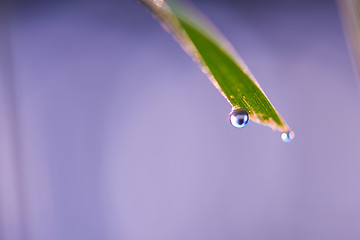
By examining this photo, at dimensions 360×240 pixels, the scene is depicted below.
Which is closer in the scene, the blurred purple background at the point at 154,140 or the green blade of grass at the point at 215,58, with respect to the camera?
the green blade of grass at the point at 215,58

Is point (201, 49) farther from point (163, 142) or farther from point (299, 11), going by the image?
point (299, 11)

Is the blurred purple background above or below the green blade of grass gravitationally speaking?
above

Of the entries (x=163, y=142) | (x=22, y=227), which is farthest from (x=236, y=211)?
(x=22, y=227)

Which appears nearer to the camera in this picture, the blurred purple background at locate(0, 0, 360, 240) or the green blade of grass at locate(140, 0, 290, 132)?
the green blade of grass at locate(140, 0, 290, 132)

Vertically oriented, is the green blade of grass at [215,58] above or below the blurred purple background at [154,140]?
below

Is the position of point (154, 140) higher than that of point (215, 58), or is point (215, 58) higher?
point (154, 140)

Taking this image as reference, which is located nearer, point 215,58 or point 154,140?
point 215,58
